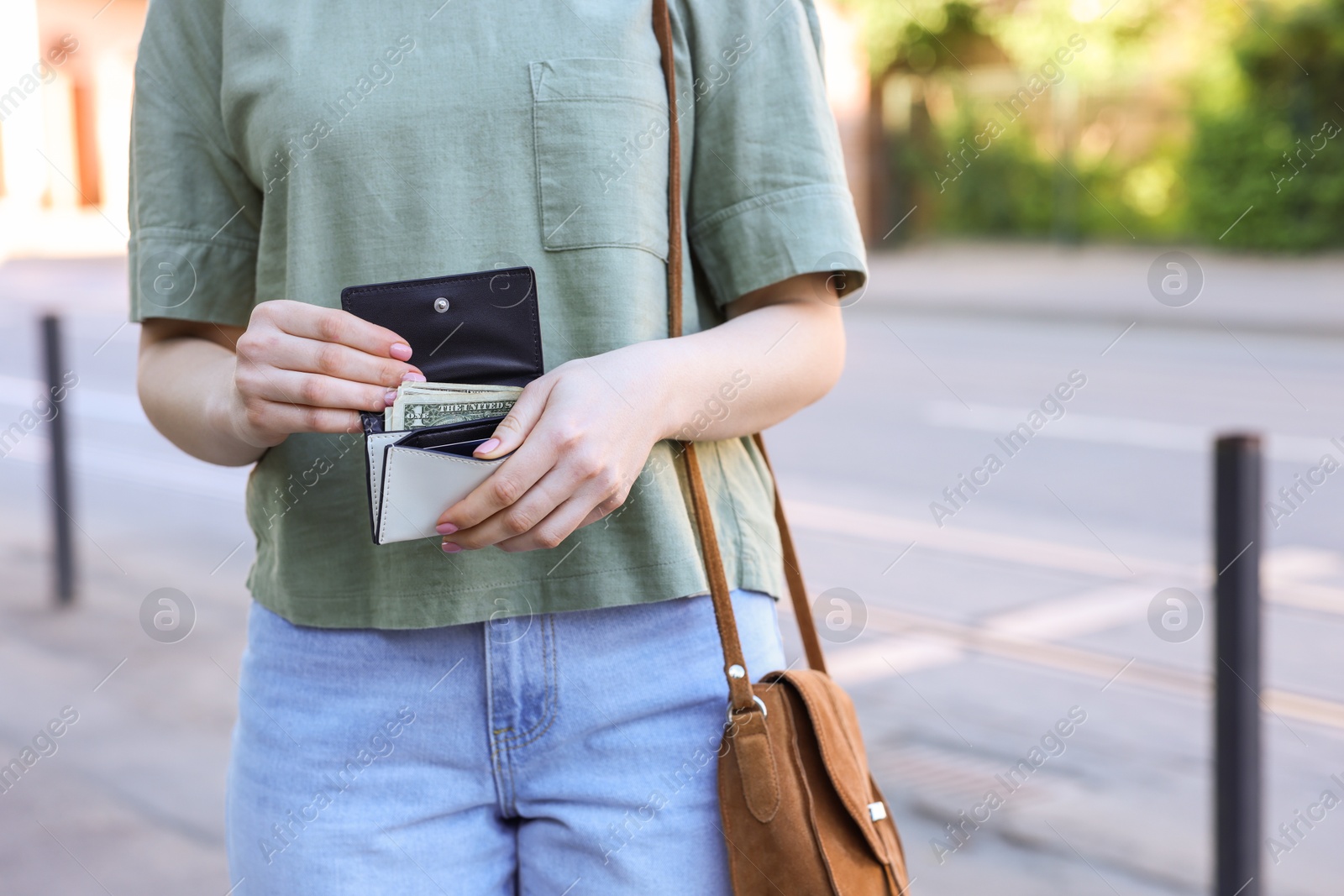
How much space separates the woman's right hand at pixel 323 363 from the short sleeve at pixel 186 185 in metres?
0.27

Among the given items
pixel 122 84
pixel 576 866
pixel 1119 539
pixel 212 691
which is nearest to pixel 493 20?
pixel 576 866

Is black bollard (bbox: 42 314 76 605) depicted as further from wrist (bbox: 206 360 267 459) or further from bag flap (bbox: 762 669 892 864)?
bag flap (bbox: 762 669 892 864)

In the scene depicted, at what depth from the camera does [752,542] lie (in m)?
1.28

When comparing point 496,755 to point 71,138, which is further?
→ point 71,138

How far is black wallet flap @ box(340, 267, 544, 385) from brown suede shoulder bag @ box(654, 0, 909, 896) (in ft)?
0.57

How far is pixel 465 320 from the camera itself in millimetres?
1139

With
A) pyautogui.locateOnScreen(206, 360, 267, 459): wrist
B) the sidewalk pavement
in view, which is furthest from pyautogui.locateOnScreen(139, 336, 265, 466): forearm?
the sidewalk pavement

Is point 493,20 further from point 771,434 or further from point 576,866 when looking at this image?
point 771,434

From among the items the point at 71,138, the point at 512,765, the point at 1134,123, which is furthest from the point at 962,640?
the point at 71,138

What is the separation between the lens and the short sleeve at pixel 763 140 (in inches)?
50.0

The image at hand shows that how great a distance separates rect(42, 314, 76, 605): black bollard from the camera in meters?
5.36

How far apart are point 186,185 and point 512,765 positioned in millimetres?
665

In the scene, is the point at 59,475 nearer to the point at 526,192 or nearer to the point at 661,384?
the point at 526,192

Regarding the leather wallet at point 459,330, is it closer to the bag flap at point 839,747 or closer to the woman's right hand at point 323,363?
the woman's right hand at point 323,363
